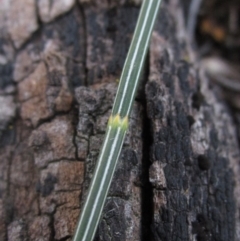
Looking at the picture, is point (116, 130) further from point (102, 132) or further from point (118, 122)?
point (102, 132)

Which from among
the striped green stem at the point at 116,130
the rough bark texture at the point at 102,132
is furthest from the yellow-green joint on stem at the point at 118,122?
the rough bark texture at the point at 102,132

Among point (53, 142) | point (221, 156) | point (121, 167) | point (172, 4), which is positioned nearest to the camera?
point (121, 167)

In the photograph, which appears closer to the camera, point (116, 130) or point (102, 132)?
point (116, 130)

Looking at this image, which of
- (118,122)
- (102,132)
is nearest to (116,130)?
(118,122)

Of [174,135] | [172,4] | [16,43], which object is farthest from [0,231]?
[172,4]

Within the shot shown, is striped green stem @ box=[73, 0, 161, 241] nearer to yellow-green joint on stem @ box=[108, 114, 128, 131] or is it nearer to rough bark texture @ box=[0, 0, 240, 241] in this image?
yellow-green joint on stem @ box=[108, 114, 128, 131]

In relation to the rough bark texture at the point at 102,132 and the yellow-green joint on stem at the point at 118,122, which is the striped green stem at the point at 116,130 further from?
the rough bark texture at the point at 102,132

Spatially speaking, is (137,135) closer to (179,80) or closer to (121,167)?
(121,167)
